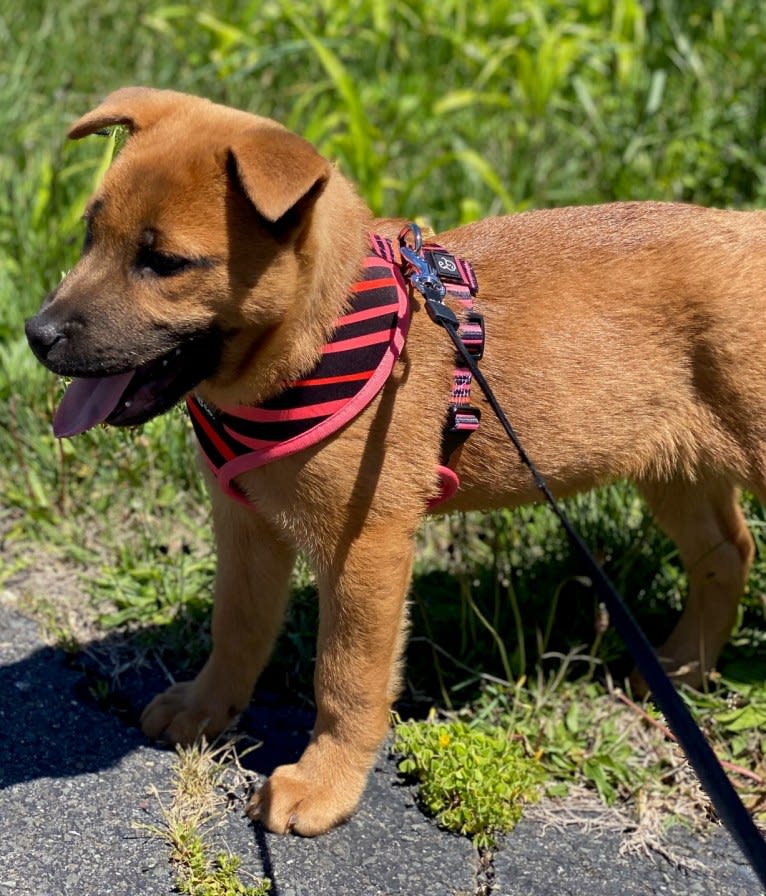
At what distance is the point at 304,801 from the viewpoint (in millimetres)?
2936

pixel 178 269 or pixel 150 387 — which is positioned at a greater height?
pixel 178 269

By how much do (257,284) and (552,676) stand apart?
1.68 meters

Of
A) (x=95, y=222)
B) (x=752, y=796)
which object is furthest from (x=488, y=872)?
(x=95, y=222)

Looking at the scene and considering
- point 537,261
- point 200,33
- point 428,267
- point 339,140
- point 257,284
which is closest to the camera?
point 257,284

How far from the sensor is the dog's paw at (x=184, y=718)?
319 centimetres

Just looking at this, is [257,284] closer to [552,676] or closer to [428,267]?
[428,267]

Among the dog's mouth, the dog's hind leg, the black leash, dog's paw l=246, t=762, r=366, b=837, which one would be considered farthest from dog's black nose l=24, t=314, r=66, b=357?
the dog's hind leg

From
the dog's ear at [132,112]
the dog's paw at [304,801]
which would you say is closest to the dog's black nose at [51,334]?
the dog's ear at [132,112]

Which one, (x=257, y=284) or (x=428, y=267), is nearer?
(x=257, y=284)

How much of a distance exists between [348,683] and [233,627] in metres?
0.44

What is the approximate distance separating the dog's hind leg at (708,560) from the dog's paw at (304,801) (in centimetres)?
122

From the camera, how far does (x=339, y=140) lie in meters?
5.17

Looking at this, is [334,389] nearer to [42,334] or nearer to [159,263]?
[159,263]

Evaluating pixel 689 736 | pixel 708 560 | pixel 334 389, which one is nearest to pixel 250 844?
pixel 334 389
